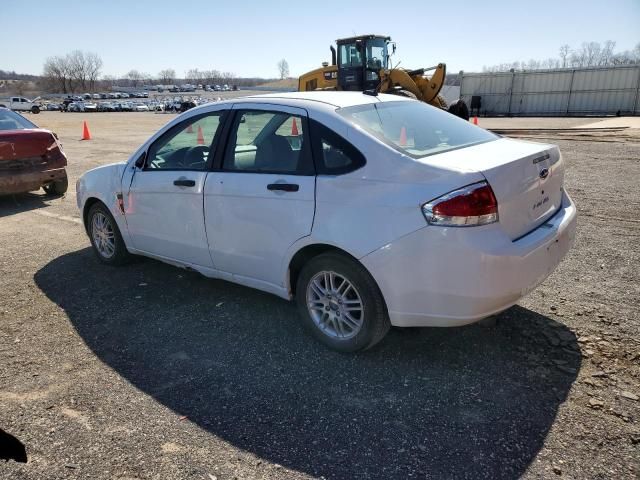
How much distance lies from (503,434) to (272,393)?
1351mm

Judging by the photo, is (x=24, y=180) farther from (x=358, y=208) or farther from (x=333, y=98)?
(x=358, y=208)

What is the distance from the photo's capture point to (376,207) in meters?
3.06

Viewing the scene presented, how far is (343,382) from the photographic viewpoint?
321 cm

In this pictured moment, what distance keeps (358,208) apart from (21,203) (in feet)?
26.3

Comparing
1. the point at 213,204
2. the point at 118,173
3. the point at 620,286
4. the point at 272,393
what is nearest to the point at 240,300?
the point at 213,204

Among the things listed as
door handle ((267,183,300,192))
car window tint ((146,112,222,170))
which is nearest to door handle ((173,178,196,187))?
car window tint ((146,112,222,170))

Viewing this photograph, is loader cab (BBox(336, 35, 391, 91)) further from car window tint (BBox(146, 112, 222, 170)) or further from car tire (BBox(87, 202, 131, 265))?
car window tint (BBox(146, 112, 222, 170))

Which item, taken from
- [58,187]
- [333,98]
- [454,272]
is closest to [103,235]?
[333,98]

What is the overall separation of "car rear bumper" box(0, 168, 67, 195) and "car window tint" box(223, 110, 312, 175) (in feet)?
19.3

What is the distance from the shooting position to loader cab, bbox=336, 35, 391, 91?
17.8 m

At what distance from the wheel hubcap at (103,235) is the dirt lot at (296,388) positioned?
19.1 inches

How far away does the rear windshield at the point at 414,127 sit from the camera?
3361mm

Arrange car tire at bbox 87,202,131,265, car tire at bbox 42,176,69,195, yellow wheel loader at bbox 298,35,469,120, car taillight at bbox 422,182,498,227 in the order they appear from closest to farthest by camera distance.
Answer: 1. car taillight at bbox 422,182,498,227
2. car tire at bbox 87,202,131,265
3. car tire at bbox 42,176,69,195
4. yellow wheel loader at bbox 298,35,469,120

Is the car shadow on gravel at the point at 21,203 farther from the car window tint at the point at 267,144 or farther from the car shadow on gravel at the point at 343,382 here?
the car window tint at the point at 267,144
